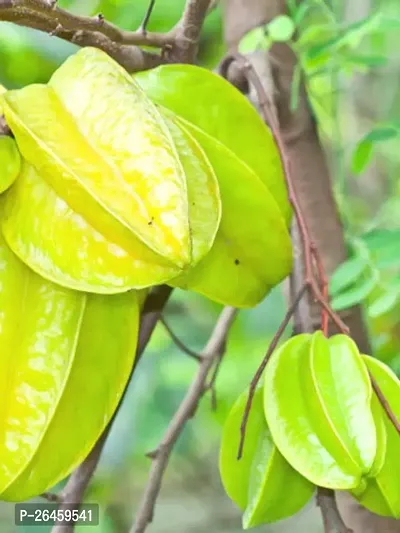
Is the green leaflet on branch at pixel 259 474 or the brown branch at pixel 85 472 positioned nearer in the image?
the green leaflet on branch at pixel 259 474

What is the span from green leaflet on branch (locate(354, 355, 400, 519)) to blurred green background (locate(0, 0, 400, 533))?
0.19 m

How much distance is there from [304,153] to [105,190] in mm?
566

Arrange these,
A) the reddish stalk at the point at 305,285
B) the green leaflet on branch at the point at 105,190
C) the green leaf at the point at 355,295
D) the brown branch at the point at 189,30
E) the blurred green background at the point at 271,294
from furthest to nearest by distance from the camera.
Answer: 1. the blurred green background at the point at 271,294
2. the green leaf at the point at 355,295
3. the brown branch at the point at 189,30
4. the reddish stalk at the point at 305,285
5. the green leaflet on branch at the point at 105,190

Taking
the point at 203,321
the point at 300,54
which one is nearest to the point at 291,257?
the point at 300,54

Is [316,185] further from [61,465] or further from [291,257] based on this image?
A: [61,465]

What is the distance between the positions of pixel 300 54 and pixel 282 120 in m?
0.13

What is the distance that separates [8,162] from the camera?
50 cm

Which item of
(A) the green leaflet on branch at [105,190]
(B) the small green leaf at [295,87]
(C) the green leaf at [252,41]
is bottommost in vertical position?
(B) the small green leaf at [295,87]

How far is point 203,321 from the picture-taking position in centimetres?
173

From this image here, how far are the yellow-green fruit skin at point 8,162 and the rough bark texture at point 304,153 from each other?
0.52 m

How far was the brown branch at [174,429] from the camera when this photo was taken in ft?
2.69

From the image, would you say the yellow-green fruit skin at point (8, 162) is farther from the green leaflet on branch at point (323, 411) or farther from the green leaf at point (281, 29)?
the green leaf at point (281, 29)

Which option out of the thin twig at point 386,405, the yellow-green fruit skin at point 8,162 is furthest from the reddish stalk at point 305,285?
the yellow-green fruit skin at point 8,162

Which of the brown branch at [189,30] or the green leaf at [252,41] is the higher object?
the brown branch at [189,30]
